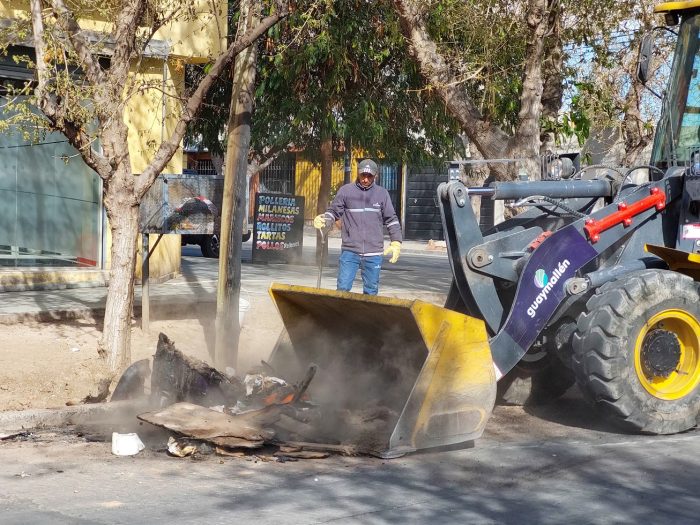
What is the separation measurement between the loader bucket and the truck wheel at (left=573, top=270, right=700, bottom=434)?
878 mm

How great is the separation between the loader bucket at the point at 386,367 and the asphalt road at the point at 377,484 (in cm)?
30

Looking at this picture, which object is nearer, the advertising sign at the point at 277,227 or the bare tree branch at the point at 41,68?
the bare tree branch at the point at 41,68

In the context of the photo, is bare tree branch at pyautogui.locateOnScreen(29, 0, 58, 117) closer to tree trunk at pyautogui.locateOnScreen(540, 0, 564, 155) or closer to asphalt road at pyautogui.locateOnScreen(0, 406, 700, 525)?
asphalt road at pyautogui.locateOnScreen(0, 406, 700, 525)

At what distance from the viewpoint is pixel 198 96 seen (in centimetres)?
869

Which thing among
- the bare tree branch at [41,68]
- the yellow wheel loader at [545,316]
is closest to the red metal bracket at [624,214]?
the yellow wheel loader at [545,316]

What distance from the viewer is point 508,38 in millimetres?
12922

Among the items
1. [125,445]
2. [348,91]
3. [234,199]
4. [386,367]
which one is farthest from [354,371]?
[348,91]

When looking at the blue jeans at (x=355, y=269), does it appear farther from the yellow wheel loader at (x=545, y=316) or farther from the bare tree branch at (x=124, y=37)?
the bare tree branch at (x=124, y=37)

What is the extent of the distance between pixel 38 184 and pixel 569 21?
24.9 feet

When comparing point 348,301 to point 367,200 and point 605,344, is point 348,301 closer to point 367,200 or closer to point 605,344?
point 605,344

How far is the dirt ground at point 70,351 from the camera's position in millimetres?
8508

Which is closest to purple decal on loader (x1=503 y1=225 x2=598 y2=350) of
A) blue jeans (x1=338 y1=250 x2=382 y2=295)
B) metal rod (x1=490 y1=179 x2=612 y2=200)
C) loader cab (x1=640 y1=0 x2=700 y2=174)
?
metal rod (x1=490 y1=179 x2=612 y2=200)

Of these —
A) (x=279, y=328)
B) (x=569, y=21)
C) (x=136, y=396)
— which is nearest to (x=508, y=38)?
(x=569, y=21)

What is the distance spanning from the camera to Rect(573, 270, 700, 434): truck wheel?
6996 mm
